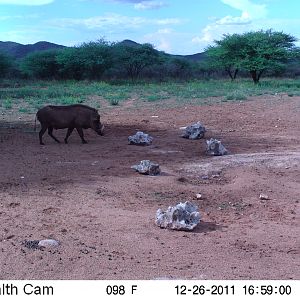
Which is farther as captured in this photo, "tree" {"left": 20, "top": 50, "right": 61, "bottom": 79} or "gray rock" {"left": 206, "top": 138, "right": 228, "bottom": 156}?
"tree" {"left": 20, "top": 50, "right": 61, "bottom": 79}

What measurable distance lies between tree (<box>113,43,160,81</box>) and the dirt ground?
39551 millimetres

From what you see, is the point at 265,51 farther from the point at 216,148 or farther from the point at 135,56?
the point at 216,148

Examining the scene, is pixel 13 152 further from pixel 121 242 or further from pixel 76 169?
pixel 121 242

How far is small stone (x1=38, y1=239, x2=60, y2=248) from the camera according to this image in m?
5.14

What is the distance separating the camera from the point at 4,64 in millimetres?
49281

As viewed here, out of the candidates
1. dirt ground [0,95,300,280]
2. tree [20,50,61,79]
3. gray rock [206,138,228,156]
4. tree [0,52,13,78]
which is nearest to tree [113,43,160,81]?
tree [20,50,61,79]

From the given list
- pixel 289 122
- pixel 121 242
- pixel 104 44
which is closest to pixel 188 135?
pixel 289 122

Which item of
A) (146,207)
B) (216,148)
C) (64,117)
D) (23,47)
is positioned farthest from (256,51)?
(23,47)

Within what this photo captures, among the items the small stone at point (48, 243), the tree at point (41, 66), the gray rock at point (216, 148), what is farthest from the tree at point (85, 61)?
the small stone at point (48, 243)

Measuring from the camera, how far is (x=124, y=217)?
623 centimetres

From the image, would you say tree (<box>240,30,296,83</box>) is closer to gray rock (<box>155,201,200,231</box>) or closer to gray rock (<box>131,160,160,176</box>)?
gray rock (<box>131,160,160,176</box>)

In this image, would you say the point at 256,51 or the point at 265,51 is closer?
the point at 265,51

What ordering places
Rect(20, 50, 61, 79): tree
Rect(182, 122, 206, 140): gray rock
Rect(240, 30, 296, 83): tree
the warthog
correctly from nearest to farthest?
the warthog, Rect(182, 122, 206, 140): gray rock, Rect(240, 30, 296, 83): tree, Rect(20, 50, 61, 79): tree

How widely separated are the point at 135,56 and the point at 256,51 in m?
15.0
